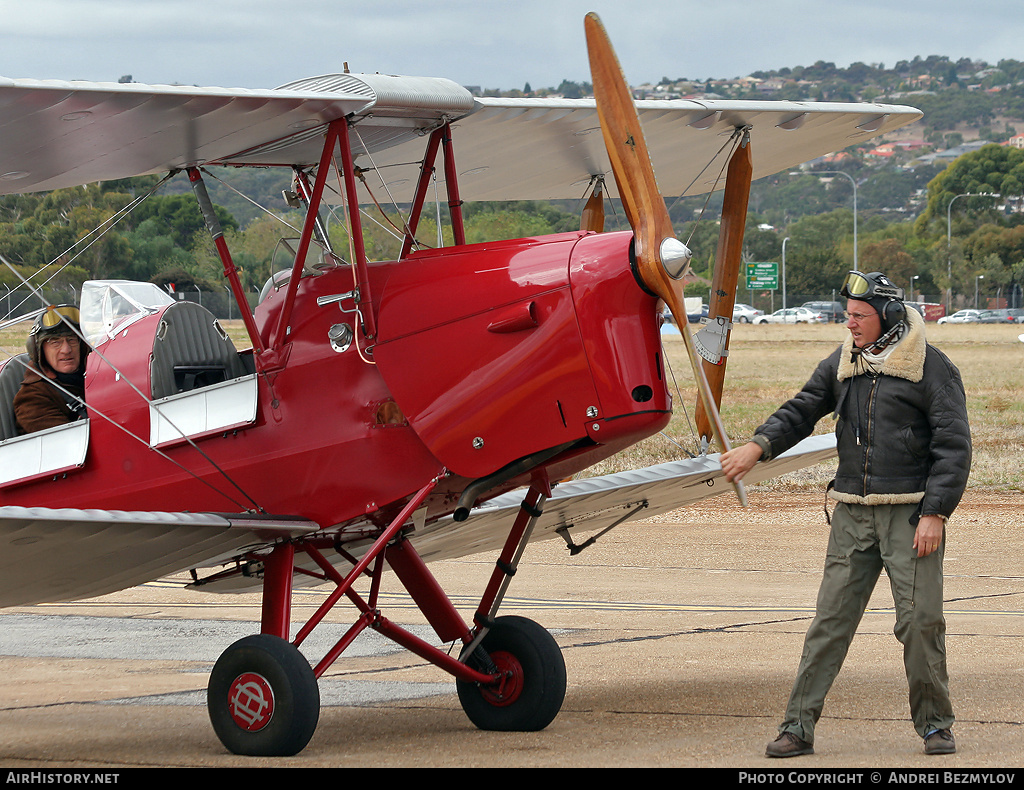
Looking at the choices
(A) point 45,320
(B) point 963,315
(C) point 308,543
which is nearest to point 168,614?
(A) point 45,320

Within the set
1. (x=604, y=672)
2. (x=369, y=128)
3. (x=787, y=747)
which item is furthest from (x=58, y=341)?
(x=787, y=747)

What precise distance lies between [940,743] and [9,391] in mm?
6141

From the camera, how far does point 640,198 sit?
576cm

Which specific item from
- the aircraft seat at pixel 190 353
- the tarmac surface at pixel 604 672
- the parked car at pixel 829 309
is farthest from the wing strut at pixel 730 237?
the parked car at pixel 829 309

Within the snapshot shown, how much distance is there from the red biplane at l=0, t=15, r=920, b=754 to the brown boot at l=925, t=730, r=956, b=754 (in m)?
1.63

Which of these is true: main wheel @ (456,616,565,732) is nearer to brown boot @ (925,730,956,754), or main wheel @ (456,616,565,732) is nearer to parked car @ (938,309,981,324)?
brown boot @ (925,730,956,754)

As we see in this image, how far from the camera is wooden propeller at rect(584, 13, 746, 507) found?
18.3ft

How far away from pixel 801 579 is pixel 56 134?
339 inches

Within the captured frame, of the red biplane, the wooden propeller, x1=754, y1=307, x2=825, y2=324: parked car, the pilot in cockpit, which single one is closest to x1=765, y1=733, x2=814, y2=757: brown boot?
the wooden propeller

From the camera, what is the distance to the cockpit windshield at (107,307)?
7.49 m

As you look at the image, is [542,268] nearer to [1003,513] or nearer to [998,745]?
[998,745]

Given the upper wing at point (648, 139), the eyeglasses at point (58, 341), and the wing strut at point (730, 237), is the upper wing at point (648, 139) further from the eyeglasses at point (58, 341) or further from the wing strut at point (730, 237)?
the eyeglasses at point (58, 341)
